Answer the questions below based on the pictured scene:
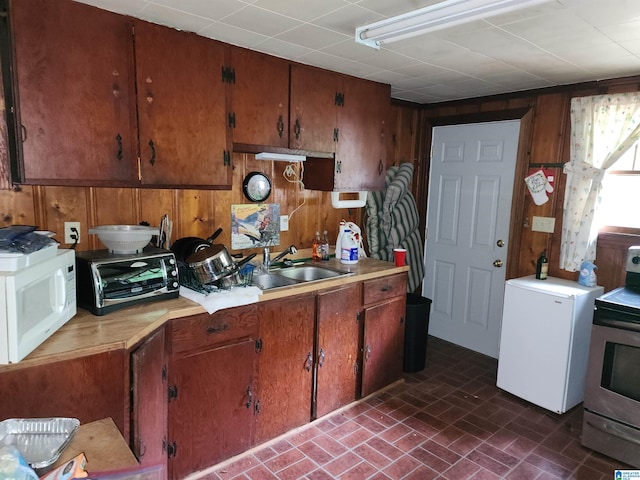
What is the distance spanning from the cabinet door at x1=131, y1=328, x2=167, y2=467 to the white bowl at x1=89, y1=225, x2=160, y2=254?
0.43 meters

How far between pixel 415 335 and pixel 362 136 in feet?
5.31

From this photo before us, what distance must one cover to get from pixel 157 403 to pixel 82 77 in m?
1.48

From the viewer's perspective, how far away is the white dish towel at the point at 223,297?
2090 mm

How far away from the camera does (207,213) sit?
269 centimetres

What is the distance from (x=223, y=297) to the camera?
2.14 m

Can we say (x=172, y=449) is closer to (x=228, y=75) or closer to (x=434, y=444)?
(x=434, y=444)

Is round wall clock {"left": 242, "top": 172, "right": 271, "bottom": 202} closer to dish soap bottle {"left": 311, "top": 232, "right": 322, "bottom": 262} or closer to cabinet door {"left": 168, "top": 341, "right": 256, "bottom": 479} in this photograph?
dish soap bottle {"left": 311, "top": 232, "right": 322, "bottom": 262}

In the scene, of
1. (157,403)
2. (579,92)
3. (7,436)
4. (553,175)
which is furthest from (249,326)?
(579,92)

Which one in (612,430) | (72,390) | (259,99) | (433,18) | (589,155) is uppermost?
(433,18)

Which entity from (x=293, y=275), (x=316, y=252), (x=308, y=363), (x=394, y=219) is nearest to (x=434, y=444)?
(x=308, y=363)

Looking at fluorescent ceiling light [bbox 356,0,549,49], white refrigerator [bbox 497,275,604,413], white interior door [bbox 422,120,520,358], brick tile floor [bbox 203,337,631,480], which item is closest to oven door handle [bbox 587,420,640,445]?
brick tile floor [bbox 203,337,631,480]

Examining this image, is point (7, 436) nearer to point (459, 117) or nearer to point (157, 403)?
point (157, 403)

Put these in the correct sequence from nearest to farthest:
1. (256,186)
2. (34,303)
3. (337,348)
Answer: (34,303)
(337,348)
(256,186)

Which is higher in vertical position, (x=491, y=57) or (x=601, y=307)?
(x=491, y=57)
